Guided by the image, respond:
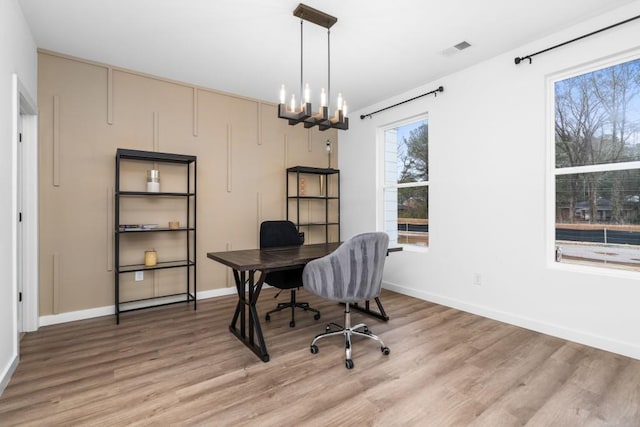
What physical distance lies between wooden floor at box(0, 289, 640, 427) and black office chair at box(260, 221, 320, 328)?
336mm

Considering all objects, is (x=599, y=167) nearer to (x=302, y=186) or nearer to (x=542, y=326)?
(x=542, y=326)

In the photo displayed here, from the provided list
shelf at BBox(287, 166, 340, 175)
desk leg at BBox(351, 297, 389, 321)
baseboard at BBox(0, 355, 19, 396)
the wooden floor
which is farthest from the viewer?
shelf at BBox(287, 166, 340, 175)

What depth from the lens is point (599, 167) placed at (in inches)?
105

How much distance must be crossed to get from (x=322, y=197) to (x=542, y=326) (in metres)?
3.11

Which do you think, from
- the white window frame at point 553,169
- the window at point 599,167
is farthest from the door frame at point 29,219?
the window at point 599,167

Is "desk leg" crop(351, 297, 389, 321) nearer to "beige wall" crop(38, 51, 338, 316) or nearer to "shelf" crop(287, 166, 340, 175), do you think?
"beige wall" crop(38, 51, 338, 316)

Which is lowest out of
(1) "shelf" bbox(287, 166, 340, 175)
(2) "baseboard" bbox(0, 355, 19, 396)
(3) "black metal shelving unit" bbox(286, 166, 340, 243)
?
(2) "baseboard" bbox(0, 355, 19, 396)

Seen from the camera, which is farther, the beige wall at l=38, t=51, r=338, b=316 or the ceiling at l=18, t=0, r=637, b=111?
the beige wall at l=38, t=51, r=338, b=316

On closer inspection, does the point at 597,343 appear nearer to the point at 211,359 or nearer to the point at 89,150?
the point at 211,359

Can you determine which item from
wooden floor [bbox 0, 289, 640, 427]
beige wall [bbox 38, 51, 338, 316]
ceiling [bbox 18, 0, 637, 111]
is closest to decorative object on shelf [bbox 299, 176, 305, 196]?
beige wall [bbox 38, 51, 338, 316]

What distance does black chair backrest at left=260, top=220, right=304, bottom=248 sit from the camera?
347 centimetres

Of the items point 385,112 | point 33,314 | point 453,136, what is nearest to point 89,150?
point 33,314

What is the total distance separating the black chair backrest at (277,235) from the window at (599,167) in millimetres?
2564

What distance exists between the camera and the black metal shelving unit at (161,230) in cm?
323
